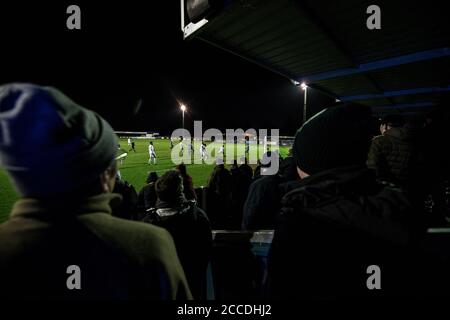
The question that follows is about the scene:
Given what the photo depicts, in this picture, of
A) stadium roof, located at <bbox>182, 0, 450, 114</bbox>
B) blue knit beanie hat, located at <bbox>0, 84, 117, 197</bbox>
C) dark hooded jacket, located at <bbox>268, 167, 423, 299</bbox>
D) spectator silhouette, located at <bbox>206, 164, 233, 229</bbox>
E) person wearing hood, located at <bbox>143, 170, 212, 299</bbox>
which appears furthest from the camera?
spectator silhouette, located at <bbox>206, 164, 233, 229</bbox>

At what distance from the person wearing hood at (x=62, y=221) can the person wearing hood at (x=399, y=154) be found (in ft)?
13.7

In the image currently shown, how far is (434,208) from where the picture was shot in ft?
15.4

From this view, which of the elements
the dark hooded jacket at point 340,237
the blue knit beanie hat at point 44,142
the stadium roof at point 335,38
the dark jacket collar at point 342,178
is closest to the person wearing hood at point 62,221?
the blue knit beanie hat at point 44,142

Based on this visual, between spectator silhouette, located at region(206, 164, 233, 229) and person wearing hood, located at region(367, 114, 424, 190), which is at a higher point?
person wearing hood, located at region(367, 114, 424, 190)

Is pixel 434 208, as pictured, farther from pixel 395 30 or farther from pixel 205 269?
pixel 205 269

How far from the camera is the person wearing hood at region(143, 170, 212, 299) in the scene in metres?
2.38

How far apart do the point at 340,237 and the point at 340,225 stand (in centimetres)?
5

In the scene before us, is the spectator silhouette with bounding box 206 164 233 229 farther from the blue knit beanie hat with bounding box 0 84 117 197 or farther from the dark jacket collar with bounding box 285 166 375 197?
the blue knit beanie hat with bounding box 0 84 117 197

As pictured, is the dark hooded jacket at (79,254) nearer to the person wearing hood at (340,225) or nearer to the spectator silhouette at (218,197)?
the person wearing hood at (340,225)

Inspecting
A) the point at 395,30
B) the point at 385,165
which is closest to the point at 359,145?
the point at 385,165

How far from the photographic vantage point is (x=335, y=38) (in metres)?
4.69

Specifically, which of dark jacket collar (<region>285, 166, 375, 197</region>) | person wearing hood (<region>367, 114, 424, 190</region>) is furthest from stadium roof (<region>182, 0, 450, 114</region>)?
dark jacket collar (<region>285, 166, 375, 197</region>)

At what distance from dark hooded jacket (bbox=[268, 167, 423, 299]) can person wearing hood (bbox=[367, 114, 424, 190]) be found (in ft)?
11.3

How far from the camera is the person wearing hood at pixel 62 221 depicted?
85 centimetres
